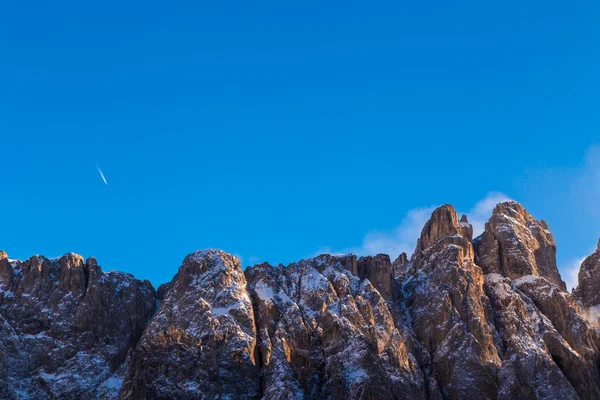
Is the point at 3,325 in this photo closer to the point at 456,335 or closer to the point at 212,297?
the point at 212,297

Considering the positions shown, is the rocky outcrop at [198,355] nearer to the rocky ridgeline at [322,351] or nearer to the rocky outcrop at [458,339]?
the rocky ridgeline at [322,351]

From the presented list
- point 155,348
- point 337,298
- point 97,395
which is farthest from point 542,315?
point 97,395

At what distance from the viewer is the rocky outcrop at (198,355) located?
577 feet

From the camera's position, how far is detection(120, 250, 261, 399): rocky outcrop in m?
176

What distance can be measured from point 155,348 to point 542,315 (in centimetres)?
8422

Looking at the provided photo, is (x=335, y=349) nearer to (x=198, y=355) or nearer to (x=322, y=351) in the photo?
(x=322, y=351)

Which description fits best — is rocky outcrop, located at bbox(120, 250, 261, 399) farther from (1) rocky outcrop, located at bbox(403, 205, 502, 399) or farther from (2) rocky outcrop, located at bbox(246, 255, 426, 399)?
(1) rocky outcrop, located at bbox(403, 205, 502, 399)

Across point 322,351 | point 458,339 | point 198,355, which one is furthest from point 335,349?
point 198,355

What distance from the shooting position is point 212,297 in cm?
19600

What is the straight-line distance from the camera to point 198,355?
181 meters

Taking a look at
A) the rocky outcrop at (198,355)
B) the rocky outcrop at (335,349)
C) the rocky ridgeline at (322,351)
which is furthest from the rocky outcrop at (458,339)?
the rocky outcrop at (198,355)

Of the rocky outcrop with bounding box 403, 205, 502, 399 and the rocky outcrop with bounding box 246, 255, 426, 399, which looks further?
the rocky outcrop with bounding box 403, 205, 502, 399

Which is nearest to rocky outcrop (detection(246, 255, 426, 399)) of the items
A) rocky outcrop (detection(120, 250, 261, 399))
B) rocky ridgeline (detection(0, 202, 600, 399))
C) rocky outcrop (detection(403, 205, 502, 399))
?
rocky ridgeline (detection(0, 202, 600, 399))

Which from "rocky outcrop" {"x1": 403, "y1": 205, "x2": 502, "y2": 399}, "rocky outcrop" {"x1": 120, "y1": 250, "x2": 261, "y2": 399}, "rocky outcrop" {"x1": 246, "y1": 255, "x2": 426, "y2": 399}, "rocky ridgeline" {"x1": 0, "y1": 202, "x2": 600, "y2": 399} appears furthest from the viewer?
"rocky outcrop" {"x1": 403, "y1": 205, "x2": 502, "y2": 399}
